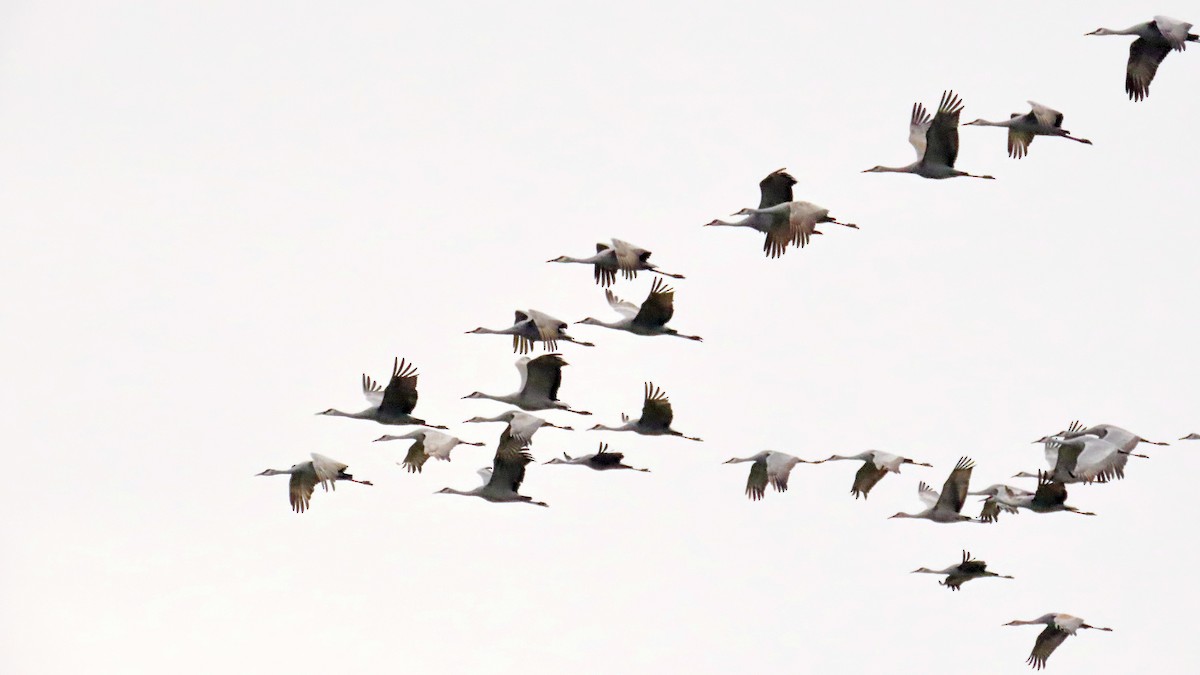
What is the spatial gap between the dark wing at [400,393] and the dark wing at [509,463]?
5.30ft

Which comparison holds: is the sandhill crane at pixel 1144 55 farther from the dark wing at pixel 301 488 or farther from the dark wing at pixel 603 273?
the dark wing at pixel 301 488

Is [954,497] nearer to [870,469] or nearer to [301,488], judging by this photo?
[870,469]

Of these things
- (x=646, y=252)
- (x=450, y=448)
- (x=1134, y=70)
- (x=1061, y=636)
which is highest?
(x=1134, y=70)

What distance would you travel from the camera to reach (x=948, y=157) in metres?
38.5

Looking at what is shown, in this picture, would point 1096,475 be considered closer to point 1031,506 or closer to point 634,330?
point 1031,506

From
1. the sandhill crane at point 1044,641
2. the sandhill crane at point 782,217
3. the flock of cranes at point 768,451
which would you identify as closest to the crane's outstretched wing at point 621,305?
the flock of cranes at point 768,451

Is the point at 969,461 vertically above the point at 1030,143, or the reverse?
the point at 1030,143

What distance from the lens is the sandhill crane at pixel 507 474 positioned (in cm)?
4081

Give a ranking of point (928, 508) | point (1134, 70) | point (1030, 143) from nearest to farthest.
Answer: point (1134, 70), point (1030, 143), point (928, 508)

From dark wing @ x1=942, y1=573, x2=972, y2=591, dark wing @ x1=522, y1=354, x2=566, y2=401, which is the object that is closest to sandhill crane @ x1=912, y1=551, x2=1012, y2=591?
dark wing @ x1=942, y1=573, x2=972, y2=591

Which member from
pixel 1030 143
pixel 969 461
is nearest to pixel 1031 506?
pixel 969 461

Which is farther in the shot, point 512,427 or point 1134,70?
point 512,427

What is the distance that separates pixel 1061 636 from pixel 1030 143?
816 cm

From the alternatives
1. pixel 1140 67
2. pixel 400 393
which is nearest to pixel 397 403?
pixel 400 393
